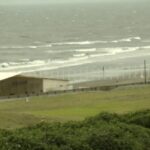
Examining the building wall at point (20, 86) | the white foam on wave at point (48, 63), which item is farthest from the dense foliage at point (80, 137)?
the white foam on wave at point (48, 63)

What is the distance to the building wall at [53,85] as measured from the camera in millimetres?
65875

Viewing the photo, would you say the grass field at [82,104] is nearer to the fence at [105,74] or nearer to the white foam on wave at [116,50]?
the fence at [105,74]

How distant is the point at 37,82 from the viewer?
65.8 metres

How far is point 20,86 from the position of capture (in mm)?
65125

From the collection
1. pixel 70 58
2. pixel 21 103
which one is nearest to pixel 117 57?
pixel 70 58

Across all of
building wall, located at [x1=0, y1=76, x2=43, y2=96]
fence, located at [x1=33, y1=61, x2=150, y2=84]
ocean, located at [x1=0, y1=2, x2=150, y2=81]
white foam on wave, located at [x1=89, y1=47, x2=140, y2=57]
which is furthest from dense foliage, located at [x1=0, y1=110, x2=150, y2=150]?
white foam on wave, located at [x1=89, y1=47, x2=140, y2=57]

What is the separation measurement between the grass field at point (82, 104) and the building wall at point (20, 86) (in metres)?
4.93

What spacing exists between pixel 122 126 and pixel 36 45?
103 metres

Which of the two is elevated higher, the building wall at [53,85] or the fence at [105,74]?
the fence at [105,74]

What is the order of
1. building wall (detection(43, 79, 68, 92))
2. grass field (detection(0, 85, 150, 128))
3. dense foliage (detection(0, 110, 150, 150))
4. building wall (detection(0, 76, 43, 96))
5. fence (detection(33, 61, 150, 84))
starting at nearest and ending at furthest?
1. dense foliage (detection(0, 110, 150, 150))
2. grass field (detection(0, 85, 150, 128))
3. building wall (detection(0, 76, 43, 96))
4. building wall (detection(43, 79, 68, 92))
5. fence (detection(33, 61, 150, 84))

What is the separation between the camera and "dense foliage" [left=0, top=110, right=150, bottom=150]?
Answer: 65.9ft

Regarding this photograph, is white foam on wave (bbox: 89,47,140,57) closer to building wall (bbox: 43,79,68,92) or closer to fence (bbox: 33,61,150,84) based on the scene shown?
fence (bbox: 33,61,150,84)

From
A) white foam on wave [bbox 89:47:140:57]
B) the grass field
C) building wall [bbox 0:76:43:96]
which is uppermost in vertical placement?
white foam on wave [bbox 89:47:140:57]

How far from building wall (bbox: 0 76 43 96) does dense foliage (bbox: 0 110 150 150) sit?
132 feet
